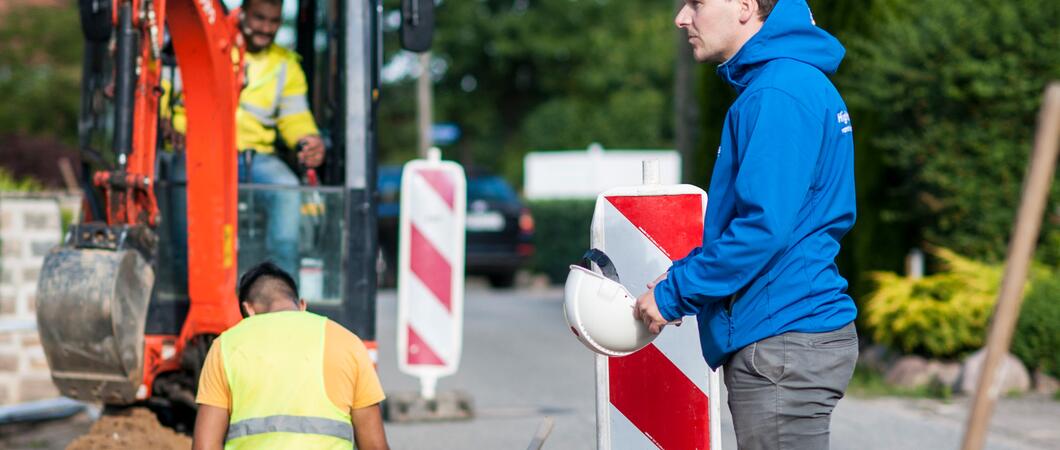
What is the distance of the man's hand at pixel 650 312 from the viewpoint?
3.58 m

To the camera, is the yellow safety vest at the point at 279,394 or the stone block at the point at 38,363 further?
the stone block at the point at 38,363

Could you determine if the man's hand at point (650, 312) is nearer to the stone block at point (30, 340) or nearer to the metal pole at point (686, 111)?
the stone block at point (30, 340)

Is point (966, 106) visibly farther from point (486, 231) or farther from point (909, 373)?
→ point (486, 231)

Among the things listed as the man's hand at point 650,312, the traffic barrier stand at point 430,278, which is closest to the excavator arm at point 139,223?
the traffic barrier stand at point 430,278

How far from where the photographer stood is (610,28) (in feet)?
173

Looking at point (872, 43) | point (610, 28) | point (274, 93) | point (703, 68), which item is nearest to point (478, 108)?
point (610, 28)

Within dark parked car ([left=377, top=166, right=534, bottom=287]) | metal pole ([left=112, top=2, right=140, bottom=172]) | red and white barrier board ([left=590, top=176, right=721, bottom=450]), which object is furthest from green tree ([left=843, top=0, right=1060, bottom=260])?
dark parked car ([left=377, top=166, right=534, bottom=287])

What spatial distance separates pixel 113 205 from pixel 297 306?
6.40 ft

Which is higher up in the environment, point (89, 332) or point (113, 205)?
point (113, 205)

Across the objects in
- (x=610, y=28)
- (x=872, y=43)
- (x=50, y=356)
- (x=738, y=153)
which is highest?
(x=610, y=28)

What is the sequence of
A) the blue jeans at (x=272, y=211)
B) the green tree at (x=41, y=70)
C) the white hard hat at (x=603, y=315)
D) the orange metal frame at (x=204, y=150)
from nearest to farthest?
the white hard hat at (x=603, y=315) → the orange metal frame at (x=204, y=150) → the blue jeans at (x=272, y=211) → the green tree at (x=41, y=70)

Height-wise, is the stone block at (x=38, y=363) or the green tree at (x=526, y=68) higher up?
the green tree at (x=526, y=68)

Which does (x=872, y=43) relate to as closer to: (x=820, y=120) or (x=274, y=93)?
(x=274, y=93)

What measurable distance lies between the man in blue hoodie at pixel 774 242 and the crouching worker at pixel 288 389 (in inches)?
32.5
